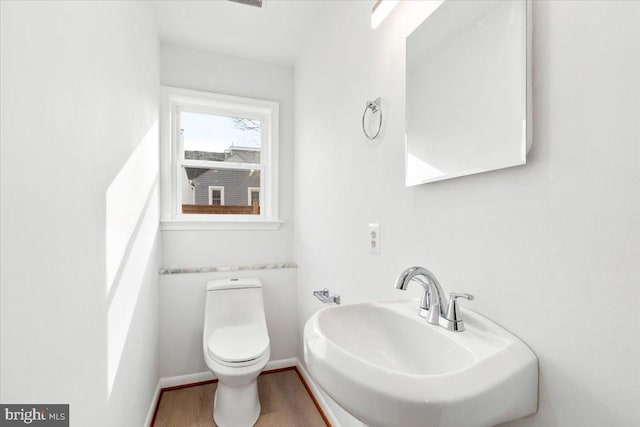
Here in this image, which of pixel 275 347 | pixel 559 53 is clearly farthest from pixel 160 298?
pixel 559 53

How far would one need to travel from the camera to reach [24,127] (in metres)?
0.67

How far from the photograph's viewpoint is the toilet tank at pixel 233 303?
218 centimetres

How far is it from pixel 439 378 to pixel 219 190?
225 centimetres

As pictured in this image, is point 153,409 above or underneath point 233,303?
underneath

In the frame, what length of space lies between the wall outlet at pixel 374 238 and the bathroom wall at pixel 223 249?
129 centimetres

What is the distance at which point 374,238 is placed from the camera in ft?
4.37

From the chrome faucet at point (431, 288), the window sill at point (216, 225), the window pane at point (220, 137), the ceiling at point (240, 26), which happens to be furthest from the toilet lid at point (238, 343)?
the ceiling at point (240, 26)

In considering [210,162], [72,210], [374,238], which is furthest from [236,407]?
[210,162]

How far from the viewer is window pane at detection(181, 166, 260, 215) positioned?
7.97ft

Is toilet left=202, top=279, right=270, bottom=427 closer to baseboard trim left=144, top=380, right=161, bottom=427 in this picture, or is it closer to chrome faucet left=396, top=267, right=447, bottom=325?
baseboard trim left=144, top=380, right=161, bottom=427

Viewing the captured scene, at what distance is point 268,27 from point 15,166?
1.91 metres

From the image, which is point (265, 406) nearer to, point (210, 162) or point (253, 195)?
point (253, 195)

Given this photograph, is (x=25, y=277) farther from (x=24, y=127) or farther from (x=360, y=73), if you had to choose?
(x=360, y=73)

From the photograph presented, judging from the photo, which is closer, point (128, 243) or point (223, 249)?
point (128, 243)
